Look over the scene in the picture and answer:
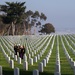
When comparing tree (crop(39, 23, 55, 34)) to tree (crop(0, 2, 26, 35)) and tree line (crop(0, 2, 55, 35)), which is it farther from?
tree (crop(0, 2, 26, 35))

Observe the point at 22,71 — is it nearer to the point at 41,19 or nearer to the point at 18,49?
the point at 18,49

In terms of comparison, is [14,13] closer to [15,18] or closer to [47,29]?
[15,18]

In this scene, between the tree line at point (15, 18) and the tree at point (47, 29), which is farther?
the tree at point (47, 29)

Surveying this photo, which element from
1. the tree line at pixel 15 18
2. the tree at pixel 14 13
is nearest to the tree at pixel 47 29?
the tree line at pixel 15 18

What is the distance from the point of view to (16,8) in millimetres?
83625

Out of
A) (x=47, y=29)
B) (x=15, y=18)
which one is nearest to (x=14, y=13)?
(x=15, y=18)

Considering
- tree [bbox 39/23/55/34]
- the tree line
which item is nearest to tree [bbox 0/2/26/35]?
the tree line

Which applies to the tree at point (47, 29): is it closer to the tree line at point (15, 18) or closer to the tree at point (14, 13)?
the tree line at point (15, 18)

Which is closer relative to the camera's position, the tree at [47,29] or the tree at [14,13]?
the tree at [14,13]

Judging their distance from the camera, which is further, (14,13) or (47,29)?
(47,29)

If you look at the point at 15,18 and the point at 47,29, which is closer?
the point at 15,18

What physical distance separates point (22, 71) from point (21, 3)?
2771 inches

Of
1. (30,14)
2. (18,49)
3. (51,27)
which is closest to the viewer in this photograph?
(18,49)

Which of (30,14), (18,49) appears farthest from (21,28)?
(18,49)
